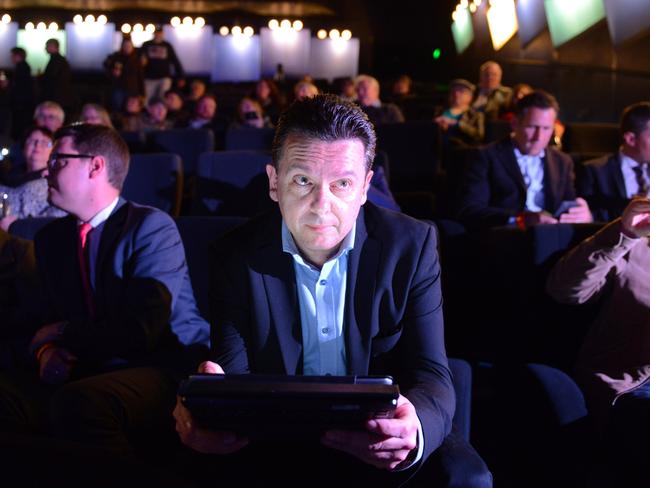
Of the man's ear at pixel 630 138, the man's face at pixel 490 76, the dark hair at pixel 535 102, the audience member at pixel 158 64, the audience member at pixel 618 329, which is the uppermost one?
the audience member at pixel 158 64

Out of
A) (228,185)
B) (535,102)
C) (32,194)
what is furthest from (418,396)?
(32,194)

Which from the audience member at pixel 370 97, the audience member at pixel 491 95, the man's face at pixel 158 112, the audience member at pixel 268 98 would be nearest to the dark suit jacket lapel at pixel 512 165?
the audience member at pixel 370 97

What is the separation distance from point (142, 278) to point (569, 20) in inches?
330

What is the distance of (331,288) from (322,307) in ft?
0.16

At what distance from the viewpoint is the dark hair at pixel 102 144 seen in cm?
262

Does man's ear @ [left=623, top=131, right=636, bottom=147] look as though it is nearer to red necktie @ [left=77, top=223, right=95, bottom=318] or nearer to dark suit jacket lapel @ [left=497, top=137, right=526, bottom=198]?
dark suit jacket lapel @ [left=497, top=137, right=526, bottom=198]

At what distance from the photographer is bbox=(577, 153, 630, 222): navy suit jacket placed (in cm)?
407

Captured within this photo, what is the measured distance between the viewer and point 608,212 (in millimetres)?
4152

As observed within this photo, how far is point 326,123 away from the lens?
1.62 meters

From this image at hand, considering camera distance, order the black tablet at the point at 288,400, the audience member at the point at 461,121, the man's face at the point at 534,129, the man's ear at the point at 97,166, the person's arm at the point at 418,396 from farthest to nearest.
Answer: the audience member at the point at 461,121, the man's face at the point at 534,129, the man's ear at the point at 97,166, the person's arm at the point at 418,396, the black tablet at the point at 288,400

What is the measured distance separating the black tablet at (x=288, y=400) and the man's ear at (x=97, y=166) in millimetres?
1427

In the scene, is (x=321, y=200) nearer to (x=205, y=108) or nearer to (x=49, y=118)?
(x=49, y=118)

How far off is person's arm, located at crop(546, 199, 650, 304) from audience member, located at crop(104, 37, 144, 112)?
1035 cm

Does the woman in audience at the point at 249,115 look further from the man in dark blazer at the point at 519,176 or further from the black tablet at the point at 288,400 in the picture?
the black tablet at the point at 288,400
